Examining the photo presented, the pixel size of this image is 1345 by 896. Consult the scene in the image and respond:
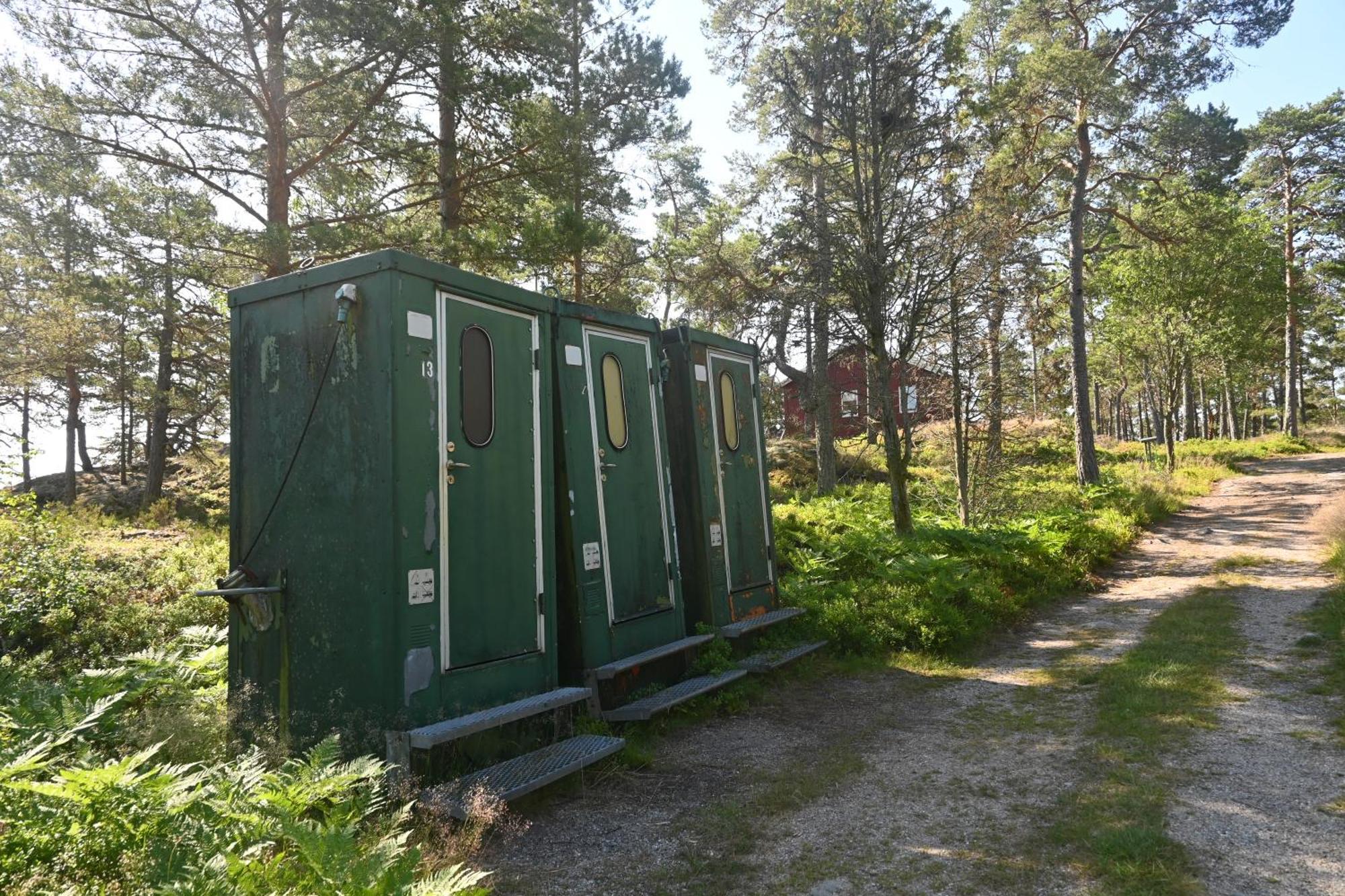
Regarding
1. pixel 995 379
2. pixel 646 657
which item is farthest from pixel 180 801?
pixel 995 379

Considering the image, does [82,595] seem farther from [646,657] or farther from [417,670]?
[646,657]

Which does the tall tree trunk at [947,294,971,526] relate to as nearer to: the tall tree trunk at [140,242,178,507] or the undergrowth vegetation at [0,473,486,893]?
the undergrowth vegetation at [0,473,486,893]

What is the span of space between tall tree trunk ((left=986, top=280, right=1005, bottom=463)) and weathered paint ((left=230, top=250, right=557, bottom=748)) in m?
8.90

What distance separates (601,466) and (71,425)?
23580 millimetres

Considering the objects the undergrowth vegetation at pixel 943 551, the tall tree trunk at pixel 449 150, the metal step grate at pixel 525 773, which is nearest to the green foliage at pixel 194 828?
the metal step grate at pixel 525 773

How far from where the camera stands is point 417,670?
13.5 feet

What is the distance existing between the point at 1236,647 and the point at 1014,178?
1099cm

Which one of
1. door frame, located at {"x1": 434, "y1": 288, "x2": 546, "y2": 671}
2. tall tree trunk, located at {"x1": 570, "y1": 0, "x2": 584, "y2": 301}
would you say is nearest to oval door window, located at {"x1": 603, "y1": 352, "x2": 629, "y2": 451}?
door frame, located at {"x1": 434, "y1": 288, "x2": 546, "y2": 671}

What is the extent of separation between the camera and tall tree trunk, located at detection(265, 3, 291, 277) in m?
9.57

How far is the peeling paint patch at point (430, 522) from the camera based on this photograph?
427 cm

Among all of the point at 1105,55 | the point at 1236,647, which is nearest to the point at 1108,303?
the point at 1105,55

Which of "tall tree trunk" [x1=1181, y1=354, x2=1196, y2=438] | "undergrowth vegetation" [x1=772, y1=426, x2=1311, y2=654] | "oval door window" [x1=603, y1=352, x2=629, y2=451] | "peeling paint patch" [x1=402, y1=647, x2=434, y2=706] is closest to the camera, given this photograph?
"peeling paint patch" [x1=402, y1=647, x2=434, y2=706]

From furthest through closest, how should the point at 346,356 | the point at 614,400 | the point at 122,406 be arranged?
1. the point at 122,406
2. the point at 614,400
3. the point at 346,356

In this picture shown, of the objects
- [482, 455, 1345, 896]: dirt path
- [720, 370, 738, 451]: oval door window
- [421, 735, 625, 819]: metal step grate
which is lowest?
[482, 455, 1345, 896]: dirt path
